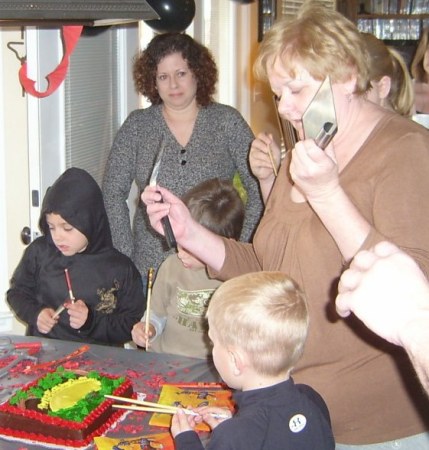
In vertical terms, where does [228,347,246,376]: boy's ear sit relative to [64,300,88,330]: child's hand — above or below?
above

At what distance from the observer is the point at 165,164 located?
278 cm

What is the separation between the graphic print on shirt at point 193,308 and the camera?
7.03ft

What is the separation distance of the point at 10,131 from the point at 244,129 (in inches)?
35.9

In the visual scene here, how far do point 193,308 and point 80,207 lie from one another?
553 millimetres

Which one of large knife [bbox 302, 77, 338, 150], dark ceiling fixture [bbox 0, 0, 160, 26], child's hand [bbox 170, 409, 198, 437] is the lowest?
child's hand [bbox 170, 409, 198, 437]

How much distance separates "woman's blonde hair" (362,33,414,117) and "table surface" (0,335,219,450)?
1.01m

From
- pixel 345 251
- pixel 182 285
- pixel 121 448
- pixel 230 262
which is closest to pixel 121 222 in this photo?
pixel 182 285

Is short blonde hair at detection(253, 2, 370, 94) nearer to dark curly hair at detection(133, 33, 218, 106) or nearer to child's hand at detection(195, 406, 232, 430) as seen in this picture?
child's hand at detection(195, 406, 232, 430)

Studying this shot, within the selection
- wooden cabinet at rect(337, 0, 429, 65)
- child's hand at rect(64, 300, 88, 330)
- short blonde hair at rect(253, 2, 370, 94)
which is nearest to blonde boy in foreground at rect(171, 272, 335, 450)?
short blonde hair at rect(253, 2, 370, 94)

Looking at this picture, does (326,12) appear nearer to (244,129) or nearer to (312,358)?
(312,358)

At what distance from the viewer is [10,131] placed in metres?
2.89

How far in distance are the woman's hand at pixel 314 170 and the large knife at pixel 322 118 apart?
33 millimetres

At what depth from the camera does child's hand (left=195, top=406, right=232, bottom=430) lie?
1.54 metres

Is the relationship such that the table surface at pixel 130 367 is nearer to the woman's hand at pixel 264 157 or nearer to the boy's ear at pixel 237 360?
the boy's ear at pixel 237 360
